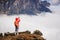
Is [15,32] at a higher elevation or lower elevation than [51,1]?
lower

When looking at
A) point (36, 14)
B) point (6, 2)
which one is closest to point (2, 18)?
point (6, 2)

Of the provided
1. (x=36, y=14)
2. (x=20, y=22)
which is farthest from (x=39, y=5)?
(x=20, y=22)

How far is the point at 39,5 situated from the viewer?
4879 millimetres

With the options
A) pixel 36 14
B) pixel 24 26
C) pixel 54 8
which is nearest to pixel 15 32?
pixel 24 26

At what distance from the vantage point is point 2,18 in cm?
477

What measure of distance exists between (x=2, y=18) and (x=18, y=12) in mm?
326

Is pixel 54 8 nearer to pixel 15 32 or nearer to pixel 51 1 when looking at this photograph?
pixel 51 1

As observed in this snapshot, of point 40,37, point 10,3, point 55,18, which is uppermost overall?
point 10,3

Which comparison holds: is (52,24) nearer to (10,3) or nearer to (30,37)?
(30,37)

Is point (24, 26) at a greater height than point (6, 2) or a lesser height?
lesser

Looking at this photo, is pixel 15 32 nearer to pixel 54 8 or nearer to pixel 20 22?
pixel 20 22

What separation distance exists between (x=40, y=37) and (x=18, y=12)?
65 cm

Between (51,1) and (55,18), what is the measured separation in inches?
13.3

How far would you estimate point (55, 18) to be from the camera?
4.82m
